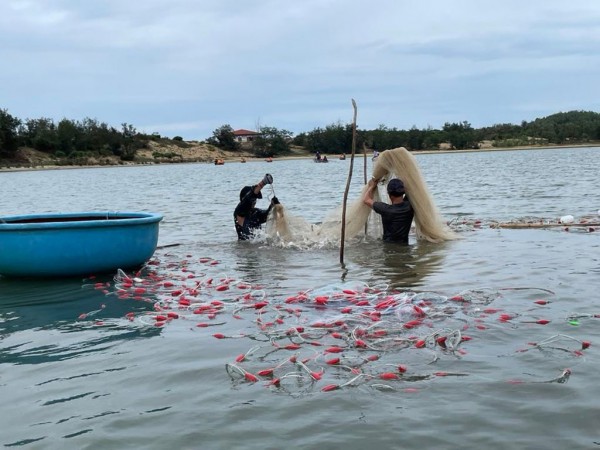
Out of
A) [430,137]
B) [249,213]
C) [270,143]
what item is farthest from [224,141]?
[249,213]

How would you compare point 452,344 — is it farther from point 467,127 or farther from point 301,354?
point 467,127

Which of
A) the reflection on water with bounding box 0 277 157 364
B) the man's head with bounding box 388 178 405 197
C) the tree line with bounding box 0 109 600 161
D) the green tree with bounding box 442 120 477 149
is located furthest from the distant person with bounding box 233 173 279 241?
the green tree with bounding box 442 120 477 149

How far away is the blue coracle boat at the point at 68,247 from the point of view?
32.7 ft

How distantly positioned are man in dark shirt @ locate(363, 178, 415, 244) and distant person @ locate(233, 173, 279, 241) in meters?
1.96

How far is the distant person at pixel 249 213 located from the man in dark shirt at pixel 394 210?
6.42 feet

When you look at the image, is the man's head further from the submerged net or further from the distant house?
the distant house

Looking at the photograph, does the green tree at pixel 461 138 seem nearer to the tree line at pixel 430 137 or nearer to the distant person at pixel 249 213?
the tree line at pixel 430 137

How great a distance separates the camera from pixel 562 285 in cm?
862

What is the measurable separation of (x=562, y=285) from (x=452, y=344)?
3.11 m

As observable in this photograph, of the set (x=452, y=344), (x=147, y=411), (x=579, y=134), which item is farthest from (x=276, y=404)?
(x=579, y=134)

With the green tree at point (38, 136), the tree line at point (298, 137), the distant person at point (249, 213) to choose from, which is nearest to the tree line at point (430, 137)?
the tree line at point (298, 137)

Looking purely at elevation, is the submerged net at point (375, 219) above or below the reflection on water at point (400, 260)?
above

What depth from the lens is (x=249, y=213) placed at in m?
13.9

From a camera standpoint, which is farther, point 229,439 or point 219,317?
point 219,317
